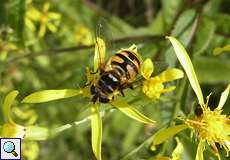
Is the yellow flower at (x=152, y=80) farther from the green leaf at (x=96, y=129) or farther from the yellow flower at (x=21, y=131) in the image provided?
the yellow flower at (x=21, y=131)

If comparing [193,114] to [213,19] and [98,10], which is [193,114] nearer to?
[213,19]

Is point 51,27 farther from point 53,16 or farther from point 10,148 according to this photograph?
point 10,148

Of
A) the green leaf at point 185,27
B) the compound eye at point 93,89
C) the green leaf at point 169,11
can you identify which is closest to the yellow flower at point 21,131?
the compound eye at point 93,89

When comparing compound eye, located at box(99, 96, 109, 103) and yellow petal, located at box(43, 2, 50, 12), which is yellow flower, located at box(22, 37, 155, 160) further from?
yellow petal, located at box(43, 2, 50, 12)

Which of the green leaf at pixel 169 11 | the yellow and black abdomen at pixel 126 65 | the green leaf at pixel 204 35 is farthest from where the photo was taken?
the green leaf at pixel 169 11

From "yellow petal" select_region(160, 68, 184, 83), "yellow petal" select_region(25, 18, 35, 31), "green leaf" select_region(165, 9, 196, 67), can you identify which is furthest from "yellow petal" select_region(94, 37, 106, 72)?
"yellow petal" select_region(25, 18, 35, 31)

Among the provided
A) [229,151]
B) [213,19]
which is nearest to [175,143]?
[229,151]
